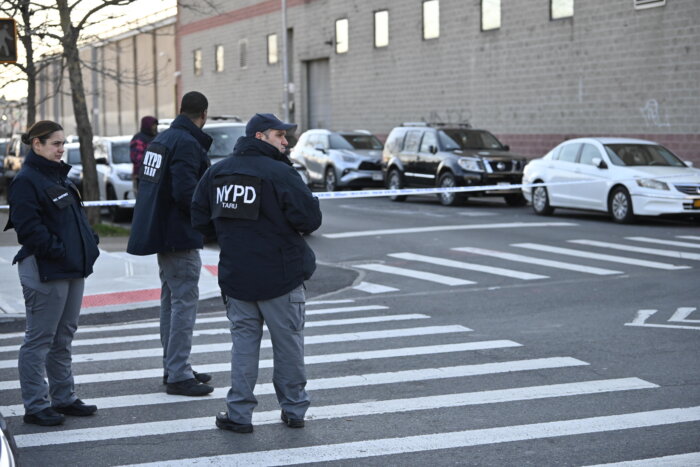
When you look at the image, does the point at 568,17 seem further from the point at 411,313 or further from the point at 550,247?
the point at 411,313

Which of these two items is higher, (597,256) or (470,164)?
(470,164)

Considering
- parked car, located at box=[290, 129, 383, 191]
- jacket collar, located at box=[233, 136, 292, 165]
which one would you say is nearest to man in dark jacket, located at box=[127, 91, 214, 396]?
jacket collar, located at box=[233, 136, 292, 165]

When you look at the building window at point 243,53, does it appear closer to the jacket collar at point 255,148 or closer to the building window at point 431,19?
the building window at point 431,19

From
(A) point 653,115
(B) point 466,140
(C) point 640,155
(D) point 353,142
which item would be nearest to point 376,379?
(C) point 640,155

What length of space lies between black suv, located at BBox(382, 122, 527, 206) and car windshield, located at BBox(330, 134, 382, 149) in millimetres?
2923

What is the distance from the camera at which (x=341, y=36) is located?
4312 cm

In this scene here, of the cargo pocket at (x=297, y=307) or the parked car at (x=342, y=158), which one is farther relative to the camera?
the parked car at (x=342, y=158)

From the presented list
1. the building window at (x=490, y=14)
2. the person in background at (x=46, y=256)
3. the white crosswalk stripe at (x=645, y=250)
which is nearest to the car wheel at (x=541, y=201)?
Result: the white crosswalk stripe at (x=645, y=250)

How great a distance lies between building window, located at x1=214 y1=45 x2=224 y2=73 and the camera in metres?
53.4

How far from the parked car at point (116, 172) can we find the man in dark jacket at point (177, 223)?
15.0 metres

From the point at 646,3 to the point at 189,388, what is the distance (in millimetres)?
22889

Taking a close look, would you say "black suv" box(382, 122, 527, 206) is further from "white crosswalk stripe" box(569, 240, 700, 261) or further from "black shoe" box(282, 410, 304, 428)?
"black shoe" box(282, 410, 304, 428)

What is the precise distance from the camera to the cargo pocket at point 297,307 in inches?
255

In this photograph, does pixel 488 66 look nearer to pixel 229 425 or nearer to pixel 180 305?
pixel 180 305
